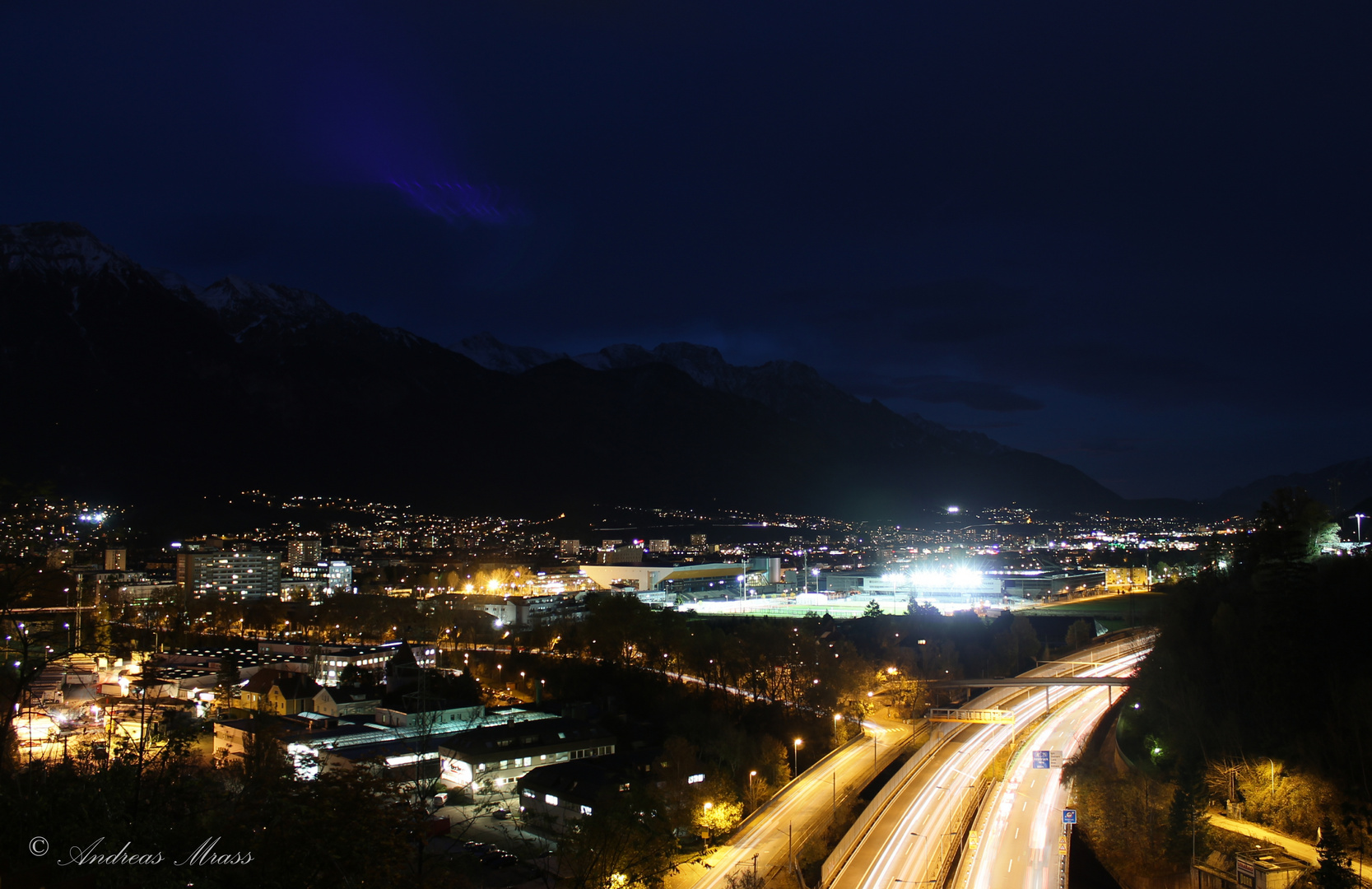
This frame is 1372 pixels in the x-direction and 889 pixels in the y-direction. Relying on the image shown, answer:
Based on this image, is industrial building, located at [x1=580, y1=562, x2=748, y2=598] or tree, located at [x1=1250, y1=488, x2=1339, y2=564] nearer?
tree, located at [x1=1250, y1=488, x2=1339, y2=564]

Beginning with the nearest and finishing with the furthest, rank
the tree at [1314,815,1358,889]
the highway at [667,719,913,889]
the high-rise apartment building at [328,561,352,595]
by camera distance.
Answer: the tree at [1314,815,1358,889], the highway at [667,719,913,889], the high-rise apartment building at [328,561,352,595]

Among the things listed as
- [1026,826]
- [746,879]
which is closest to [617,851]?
[746,879]

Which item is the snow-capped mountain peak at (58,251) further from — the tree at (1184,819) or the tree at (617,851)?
the tree at (1184,819)

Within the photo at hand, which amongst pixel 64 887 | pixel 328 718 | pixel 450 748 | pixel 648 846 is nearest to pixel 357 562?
pixel 328 718

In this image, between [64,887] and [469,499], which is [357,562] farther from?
[64,887]

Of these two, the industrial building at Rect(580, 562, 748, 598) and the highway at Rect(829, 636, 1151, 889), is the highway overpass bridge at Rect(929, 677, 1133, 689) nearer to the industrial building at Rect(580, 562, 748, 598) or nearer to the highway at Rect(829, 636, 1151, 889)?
the highway at Rect(829, 636, 1151, 889)

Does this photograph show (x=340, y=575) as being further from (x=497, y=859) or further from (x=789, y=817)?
(x=497, y=859)

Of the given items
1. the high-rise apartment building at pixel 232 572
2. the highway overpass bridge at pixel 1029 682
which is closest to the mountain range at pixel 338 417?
the high-rise apartment building at pixel 232 572

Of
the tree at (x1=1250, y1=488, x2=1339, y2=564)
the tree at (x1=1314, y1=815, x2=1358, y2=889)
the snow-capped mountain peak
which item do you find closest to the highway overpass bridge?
the tree at (x1=1250, y1=488, x2=1339, y2=564)
